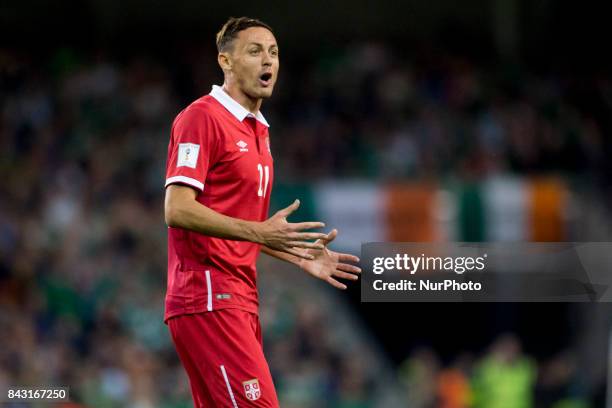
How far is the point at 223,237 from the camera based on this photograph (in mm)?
4402

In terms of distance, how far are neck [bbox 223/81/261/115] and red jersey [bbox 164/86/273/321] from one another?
14 centimetres

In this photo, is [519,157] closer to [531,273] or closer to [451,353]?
[451,353]

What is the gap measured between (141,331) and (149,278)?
75cm

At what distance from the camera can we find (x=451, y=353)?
534 inches

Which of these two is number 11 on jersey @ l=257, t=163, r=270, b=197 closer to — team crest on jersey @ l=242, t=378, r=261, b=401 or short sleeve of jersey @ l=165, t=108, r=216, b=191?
short sleeve of jersey @ l=165, t=108, r=216, b=191

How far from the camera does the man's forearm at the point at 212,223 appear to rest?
4375 mm

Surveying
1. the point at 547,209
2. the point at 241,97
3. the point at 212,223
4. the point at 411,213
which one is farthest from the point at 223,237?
the point at 547,209

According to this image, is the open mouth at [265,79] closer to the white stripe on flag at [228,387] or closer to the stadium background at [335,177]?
the white stripe on flag at [228,387]

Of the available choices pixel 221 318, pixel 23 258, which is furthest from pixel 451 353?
pixel 221 318

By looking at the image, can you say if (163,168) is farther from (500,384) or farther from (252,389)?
(252,389)

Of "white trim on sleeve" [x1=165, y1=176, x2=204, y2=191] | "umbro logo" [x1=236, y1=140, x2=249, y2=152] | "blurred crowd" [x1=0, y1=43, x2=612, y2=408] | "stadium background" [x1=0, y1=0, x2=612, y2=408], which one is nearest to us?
"white trim on sleeve" [x1=165, y1=176, x2=204, y2=191]

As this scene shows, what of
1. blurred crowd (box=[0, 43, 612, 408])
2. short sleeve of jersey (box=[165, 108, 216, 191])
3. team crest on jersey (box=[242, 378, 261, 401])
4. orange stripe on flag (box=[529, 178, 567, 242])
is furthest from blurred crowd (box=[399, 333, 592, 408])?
short sleeve of jersey (box=[165, 108, 216, 191])

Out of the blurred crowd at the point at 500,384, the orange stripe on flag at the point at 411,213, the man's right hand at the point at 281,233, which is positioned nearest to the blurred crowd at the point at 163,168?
the blurred crowd at the point at 500,384

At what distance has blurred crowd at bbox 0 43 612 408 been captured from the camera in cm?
1141
